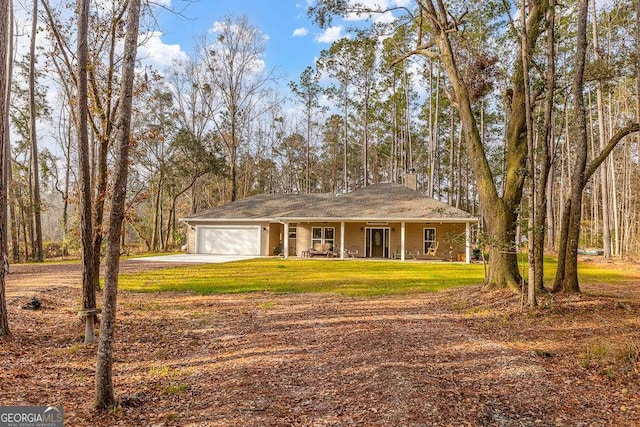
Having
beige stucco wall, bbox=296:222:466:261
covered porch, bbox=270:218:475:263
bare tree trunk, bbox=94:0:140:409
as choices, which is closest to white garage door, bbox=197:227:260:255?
covered porch, bbox=270:218:475:263

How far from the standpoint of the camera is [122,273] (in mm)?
13523

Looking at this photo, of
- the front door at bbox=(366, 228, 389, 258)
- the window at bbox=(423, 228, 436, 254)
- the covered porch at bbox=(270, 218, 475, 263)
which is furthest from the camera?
the front door at bbox=(366, 228, 389, 258)

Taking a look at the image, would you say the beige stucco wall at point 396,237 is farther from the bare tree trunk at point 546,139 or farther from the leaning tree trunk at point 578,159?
the bare tree trunk at point 546,139

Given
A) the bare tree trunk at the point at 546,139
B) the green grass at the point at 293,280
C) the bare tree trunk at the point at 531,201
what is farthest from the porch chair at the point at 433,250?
the bare tree trunk at the point at 531,201

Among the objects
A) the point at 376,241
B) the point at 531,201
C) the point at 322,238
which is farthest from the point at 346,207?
the point at 531,201

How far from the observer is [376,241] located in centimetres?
2158

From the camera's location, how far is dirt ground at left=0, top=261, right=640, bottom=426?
11.3ft

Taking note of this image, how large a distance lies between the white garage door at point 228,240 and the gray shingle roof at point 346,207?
2.70 ft

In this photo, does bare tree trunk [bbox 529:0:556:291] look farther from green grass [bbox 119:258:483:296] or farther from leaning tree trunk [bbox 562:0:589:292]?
green grass [bbox 119:258:483:296]

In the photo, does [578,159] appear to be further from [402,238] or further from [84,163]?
[402,238]

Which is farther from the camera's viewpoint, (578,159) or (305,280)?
(305,280)

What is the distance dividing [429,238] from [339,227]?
485cm
